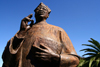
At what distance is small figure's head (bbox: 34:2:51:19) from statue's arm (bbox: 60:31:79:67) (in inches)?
33.1

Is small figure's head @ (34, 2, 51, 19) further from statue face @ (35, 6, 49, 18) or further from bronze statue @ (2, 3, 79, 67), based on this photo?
bronze statue @ (2, 3, 79, 67)

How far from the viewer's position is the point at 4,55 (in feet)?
13.5

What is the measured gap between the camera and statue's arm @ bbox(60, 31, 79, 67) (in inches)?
138

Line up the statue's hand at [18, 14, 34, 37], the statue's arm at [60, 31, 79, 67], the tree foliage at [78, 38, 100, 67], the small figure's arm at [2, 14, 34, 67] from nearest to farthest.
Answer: the statue's arm at [60, 31, 79, 67], the small figure's arm at [2, 14, 34, 67], the statue's hand at [18, 14, 34, 37], the tree foliage at [78, 38, 100, 67]

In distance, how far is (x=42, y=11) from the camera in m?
4.49

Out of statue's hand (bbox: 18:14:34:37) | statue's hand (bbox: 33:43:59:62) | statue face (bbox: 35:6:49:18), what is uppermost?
statue face (bbox: 35:6:49:18)

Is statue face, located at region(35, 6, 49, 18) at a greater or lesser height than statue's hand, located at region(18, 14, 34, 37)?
greater

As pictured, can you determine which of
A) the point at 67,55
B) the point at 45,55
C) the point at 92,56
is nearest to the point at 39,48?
the point at 45,55

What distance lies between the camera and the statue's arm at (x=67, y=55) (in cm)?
351

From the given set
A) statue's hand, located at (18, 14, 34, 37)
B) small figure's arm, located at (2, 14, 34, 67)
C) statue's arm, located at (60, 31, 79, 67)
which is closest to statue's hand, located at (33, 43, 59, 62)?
statue's arm, located at (60, 31, 79, 67)

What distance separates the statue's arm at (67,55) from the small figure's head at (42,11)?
2.76 ft

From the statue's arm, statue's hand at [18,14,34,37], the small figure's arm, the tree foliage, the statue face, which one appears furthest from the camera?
the tree foliage

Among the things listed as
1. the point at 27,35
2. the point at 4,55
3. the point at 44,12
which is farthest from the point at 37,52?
the point at 44,12

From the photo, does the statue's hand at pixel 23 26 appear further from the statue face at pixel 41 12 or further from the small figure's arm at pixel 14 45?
the statue face at pixel 41 12
